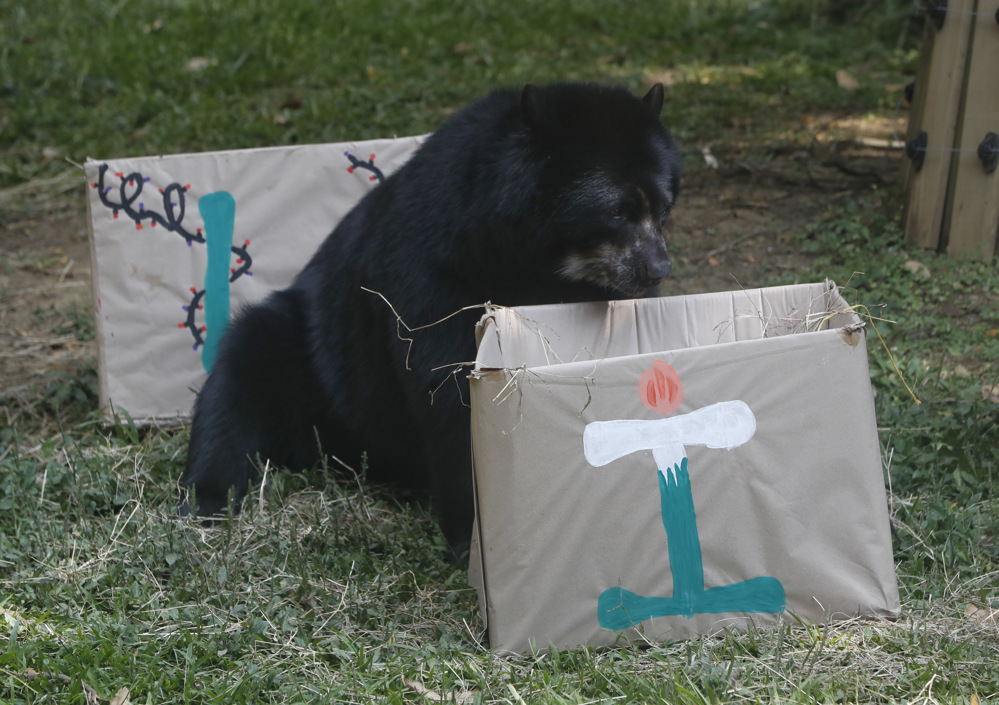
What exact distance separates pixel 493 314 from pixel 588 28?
609 centimetres

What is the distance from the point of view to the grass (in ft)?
7.22

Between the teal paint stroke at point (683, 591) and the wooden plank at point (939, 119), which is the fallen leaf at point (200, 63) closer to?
the wooden plank at point (939, 119)

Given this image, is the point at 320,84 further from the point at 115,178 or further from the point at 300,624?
the point at 300,624

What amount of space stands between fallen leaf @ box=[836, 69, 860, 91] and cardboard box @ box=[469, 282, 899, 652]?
179 inches

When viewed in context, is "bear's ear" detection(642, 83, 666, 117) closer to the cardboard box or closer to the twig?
the cardboard box

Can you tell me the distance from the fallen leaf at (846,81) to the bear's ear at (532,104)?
14.0ft

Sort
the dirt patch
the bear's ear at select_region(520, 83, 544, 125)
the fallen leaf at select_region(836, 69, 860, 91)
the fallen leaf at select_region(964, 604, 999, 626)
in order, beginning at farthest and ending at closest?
the fallen leaf at select_region(836, 69, 860, 91)
the dirt patch
the bear's ear at select_region(520, 83, 544, 125)
the fallen leaf at select_region(964, 604, 999, 626)

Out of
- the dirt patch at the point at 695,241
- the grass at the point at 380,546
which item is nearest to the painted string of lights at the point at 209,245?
the grass at the point at 380,546

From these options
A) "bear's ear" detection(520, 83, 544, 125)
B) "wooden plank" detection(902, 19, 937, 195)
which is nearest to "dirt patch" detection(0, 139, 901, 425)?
"wooden plank" detection(902, 19, 937, 195)

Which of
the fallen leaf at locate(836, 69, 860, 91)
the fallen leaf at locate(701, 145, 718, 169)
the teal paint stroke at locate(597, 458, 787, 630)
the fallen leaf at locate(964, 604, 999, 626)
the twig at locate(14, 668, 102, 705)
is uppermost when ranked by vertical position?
the fallen leaf at locate(836, 69, 860, 91)

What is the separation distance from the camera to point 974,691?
213 centimetres

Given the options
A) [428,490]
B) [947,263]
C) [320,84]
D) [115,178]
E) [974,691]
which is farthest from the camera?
[320,84]

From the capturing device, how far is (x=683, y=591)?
7.48 feet

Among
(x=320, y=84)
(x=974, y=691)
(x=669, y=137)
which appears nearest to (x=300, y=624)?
(x=974, y=691)
